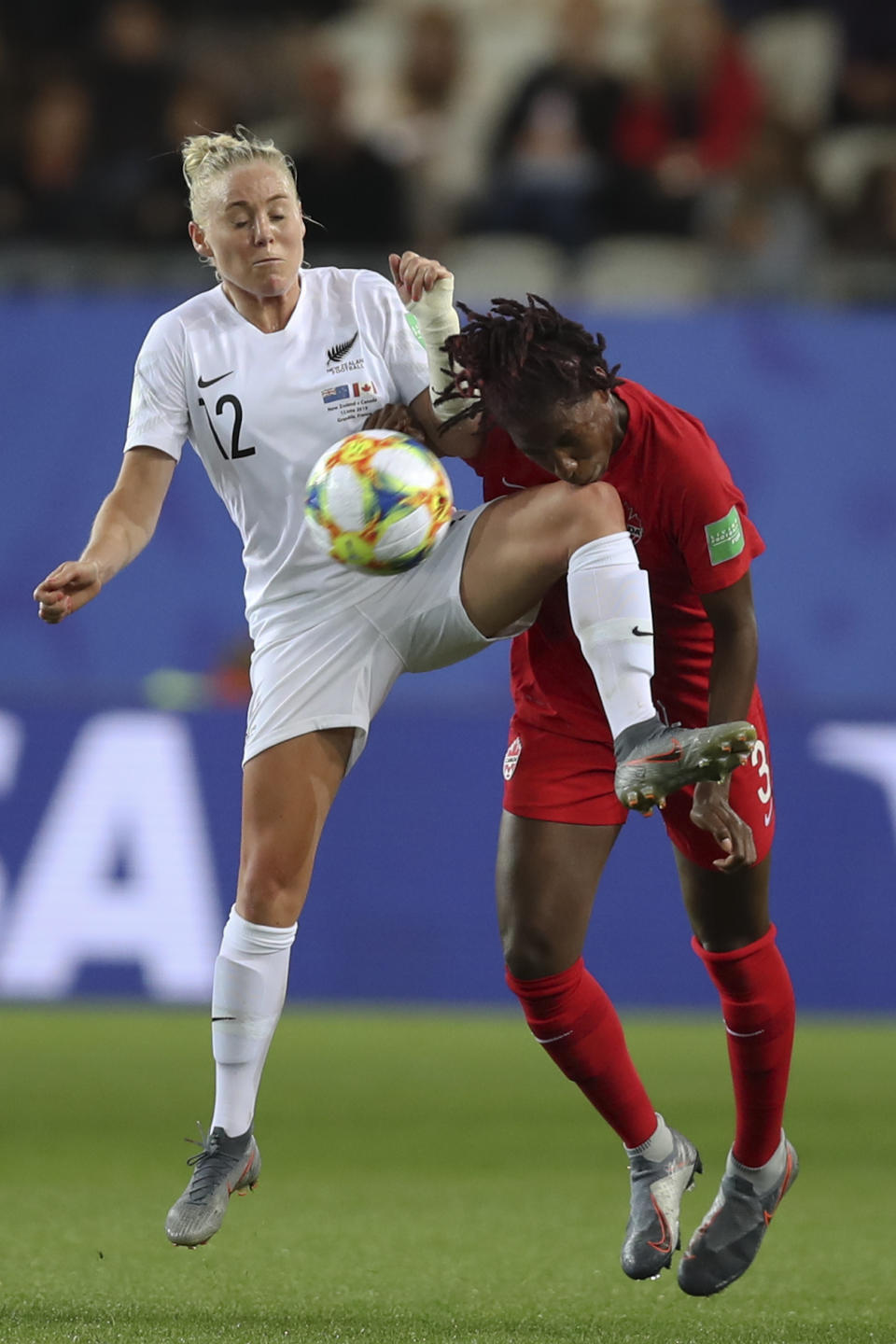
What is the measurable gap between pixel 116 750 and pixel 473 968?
1668 mm

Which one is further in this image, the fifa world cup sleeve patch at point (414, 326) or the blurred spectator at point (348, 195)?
the blurred spectator at point (348, 195)

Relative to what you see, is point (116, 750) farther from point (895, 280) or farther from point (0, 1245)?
point (895, 280)

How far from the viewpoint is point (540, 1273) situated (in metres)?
4.30

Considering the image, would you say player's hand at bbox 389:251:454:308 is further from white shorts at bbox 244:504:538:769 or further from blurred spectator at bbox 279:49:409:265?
blurred spectator at bbox 279:49:409:265

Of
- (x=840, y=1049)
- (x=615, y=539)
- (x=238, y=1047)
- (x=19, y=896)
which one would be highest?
(x=615, y=539)

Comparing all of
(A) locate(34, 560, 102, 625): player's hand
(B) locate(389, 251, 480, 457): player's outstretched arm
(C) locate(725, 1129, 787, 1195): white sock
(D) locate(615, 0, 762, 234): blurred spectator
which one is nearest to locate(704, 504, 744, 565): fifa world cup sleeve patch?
(B) locate(389, 251, 480, 457): player's outstretched arm

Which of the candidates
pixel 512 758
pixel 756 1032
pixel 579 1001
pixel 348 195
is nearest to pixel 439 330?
pixel 512 758

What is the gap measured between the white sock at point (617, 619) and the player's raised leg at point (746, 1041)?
0.51 metres

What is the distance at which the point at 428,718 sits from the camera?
314 inches

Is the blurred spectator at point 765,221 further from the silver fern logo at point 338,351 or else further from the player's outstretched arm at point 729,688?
the player's outstretched arm at point 729,688

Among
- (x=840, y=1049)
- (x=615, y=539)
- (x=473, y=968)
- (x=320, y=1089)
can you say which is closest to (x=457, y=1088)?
(x=320, y=1089)

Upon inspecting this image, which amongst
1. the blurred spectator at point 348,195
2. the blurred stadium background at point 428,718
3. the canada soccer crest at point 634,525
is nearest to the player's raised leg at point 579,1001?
the blurred stadium background at point 428,718

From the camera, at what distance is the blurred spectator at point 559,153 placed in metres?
9.77

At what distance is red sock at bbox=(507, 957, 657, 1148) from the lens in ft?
13.8
